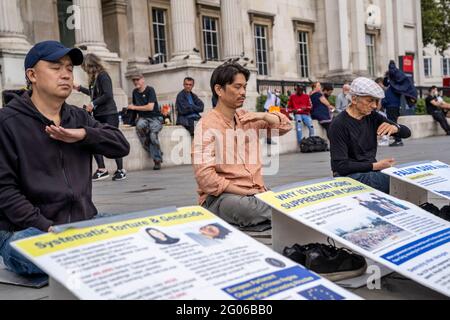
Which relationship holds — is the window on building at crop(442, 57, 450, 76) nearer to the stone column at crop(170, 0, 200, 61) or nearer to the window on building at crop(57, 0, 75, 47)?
the stone column at crop(170, 0, 200, 61)

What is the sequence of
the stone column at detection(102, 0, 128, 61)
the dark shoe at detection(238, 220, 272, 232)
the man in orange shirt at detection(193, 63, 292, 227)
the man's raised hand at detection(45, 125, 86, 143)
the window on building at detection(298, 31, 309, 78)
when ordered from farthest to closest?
the window on building at detection(298, 31, 309, 78) → the stone column at detection(102, 0, 128, 61) → the dark shoe at detection(238, 220, 272, 232) → the man in orange shirt at detection(193, 63, 292, 227) → the man's raised hand at detection(45, 125, 86, 143)

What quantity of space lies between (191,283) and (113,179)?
8244mm

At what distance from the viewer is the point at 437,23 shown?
40.4 metres

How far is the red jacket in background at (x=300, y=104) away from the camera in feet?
50.4

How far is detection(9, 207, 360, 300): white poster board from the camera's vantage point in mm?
2434

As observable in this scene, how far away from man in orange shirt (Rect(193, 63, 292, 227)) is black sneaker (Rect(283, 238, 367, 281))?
1284mm

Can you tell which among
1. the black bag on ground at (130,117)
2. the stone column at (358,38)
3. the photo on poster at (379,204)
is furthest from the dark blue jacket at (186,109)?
the stone column at (358,38)

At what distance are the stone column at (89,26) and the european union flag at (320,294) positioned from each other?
14447mm

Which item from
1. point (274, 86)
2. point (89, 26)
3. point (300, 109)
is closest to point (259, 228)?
point (300, 109)

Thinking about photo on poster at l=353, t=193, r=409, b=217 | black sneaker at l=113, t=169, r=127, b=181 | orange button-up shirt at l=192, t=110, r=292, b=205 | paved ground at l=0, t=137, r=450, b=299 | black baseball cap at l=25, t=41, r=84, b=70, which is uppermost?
black baseball cap at l=25, t=41, r=84, b=70

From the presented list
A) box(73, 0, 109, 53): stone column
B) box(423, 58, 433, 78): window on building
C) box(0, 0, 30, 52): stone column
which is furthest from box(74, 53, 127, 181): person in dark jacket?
box(423, 58, 433, 78): window on building

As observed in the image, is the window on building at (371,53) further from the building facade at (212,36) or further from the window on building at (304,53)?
the window on building at (304,53)

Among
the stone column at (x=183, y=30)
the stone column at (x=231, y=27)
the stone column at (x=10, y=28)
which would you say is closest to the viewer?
the stone column at (x=10, y=28)
